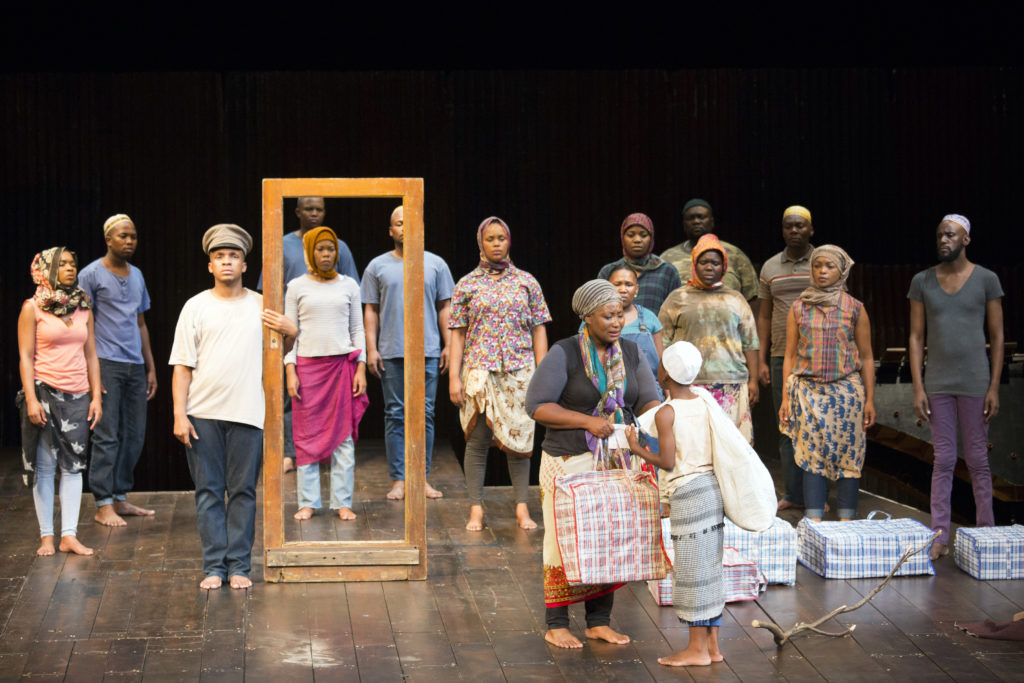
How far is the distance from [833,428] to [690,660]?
2.09m

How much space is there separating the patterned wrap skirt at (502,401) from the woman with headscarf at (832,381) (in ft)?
4.34

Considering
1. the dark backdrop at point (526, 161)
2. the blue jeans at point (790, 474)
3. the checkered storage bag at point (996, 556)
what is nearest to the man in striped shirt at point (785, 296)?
the blue jeans at point (790, 474)

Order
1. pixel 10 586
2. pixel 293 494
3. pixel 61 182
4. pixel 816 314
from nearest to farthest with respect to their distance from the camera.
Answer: pixel 10 586, pixel 816 314, pixel 293 494, pixel 61 182

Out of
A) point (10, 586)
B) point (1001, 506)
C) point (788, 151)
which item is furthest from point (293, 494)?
point (788, 151)

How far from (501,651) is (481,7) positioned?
5114 mm

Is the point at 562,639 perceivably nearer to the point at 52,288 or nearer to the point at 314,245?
the point at 314,245

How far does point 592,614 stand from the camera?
16.1 ft

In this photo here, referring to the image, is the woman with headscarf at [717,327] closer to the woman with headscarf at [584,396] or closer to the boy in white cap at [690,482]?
the woman with headscarf at [584,396]

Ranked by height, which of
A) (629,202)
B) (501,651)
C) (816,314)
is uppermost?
(629,202)

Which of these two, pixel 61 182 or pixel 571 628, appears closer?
pixel 571 628

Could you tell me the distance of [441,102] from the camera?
9.54 m

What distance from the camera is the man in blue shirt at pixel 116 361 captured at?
259 inches

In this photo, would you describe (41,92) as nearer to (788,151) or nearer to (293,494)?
(293,494)

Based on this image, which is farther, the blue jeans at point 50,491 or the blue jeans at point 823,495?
the blue jeans at point 823,495
